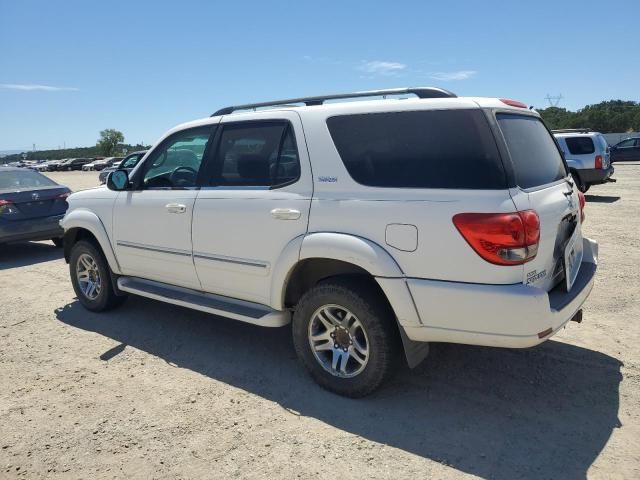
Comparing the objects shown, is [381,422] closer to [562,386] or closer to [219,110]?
[562,386]

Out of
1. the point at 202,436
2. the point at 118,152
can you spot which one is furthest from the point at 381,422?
the point at 118,152

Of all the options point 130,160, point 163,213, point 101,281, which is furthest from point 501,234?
point 130,160

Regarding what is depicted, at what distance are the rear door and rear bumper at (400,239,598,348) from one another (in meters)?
0.14

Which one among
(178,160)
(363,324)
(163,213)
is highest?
(178,160)

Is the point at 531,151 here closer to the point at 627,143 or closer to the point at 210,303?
the point at 210,303

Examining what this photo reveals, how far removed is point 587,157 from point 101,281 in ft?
43.9

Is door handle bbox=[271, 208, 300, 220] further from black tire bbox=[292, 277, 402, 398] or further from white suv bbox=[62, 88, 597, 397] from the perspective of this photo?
black tire bbox=[292, 277, 402, 398]

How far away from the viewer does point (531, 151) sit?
3.41 metres

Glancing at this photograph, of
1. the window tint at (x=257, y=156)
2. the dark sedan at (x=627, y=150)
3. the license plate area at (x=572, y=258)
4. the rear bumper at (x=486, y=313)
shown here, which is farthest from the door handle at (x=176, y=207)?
the dark sedan at (x=627, y=150)

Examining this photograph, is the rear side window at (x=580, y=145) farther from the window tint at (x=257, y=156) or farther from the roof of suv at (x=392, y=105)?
the window tint at (x=257, y=156)

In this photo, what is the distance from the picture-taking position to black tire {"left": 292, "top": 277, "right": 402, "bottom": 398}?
333 cm

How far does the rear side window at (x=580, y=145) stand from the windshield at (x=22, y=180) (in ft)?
42.9

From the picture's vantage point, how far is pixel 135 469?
290 centimetres

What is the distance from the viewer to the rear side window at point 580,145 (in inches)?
560
